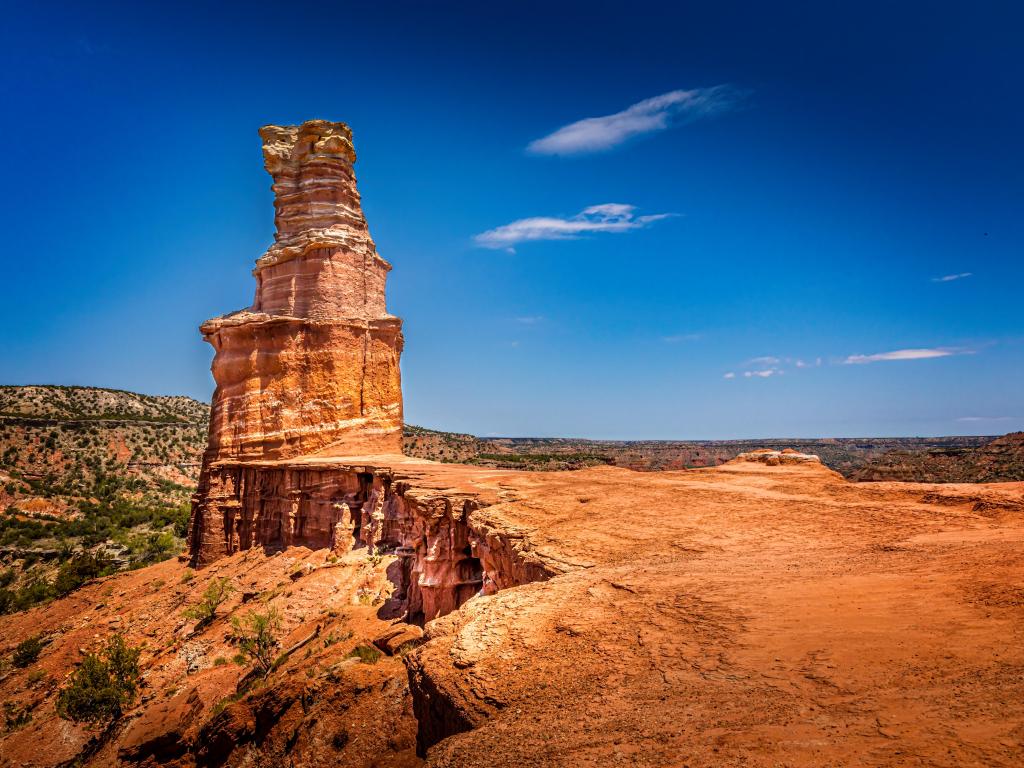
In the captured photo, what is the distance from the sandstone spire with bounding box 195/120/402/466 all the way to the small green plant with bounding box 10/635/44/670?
10094mm

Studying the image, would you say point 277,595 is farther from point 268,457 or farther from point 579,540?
point 579,540

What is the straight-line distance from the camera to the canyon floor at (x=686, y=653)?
4.50 m

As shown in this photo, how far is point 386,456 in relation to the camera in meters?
28.4

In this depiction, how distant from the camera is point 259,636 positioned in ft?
54.2

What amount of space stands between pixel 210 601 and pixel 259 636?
7316 millimetres

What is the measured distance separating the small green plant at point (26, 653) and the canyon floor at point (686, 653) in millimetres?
7515

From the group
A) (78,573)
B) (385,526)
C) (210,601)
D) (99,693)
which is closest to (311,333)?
(385,526)

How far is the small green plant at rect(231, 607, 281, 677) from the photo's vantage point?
16.1 meters

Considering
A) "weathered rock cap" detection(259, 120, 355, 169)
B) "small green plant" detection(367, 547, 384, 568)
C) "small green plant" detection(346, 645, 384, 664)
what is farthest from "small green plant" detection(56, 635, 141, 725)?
"weathered rock cap" detection(259, 120, 355, 169)

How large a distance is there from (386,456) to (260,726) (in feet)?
59.3

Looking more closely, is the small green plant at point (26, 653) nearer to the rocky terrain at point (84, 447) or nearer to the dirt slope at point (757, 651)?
the dirt slope at point (757, 651)

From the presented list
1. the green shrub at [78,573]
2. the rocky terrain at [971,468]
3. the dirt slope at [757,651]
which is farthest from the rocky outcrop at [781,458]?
the green shrub at [78,573]

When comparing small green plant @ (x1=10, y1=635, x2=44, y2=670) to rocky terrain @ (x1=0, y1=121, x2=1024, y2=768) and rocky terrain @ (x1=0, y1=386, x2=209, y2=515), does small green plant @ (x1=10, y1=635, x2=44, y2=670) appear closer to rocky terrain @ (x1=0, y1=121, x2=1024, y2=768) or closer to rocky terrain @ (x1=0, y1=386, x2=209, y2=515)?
rocky terrain @ (x1=0, y1=121, x2=1024, y2=768)

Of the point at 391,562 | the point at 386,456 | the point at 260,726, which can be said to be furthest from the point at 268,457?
the point at 260,726
